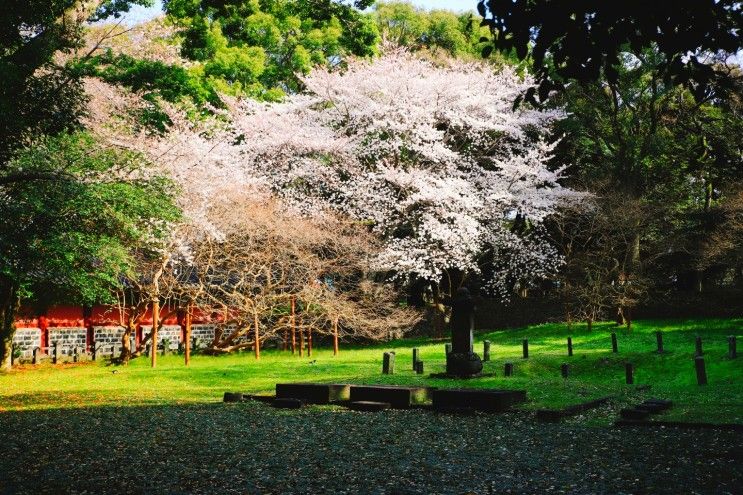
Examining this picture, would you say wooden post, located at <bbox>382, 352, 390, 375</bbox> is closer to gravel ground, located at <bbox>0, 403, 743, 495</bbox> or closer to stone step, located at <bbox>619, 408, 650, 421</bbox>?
gravel ground, located at <bbox>0, 403, 743, 495</bbox>

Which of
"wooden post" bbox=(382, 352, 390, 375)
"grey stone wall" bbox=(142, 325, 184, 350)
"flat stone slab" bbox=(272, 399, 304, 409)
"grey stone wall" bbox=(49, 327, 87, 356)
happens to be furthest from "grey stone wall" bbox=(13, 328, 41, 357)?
"flat stone slab" bbox=(272, 399, 304, 409)

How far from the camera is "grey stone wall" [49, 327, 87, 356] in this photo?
24875 mm

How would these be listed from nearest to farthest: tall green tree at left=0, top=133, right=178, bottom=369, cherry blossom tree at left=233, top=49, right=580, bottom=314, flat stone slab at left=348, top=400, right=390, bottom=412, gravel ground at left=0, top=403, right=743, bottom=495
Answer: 1. gravel ground at left=0, top=403, right=743, bottom=495
2. flat stone slab at left=348, top=400, right=390, bottom=412
3. tall green tree at left=0, top=133, right=178, bottom=369
4. cherry blossom tree at left=233, top=49, right=580, bottom=314

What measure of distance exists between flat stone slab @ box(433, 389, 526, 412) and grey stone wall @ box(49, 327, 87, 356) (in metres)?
17.7

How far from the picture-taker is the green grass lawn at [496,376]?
12.4 meters

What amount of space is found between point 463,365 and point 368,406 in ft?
13.8

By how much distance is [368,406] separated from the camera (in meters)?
11.5

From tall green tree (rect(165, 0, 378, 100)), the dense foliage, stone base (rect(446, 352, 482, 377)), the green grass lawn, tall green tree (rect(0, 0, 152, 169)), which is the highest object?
tall green tree (rect(165, 0, 378, 100))

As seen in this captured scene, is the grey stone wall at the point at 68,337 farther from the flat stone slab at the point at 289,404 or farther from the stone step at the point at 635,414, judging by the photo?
the stone step at the point at 635,414

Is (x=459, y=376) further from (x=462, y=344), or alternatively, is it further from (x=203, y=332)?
(x=203, y=332)


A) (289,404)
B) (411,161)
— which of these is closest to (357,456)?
(289,404)

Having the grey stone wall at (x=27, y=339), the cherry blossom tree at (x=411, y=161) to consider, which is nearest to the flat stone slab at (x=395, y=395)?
the cherry blossom tree at (x=411, y=161)

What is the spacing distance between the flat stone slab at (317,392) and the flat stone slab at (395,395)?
25cm

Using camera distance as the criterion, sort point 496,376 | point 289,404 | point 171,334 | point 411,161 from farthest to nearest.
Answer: point 171,334 → point 411,161 → point 496,376 → point 289,404
